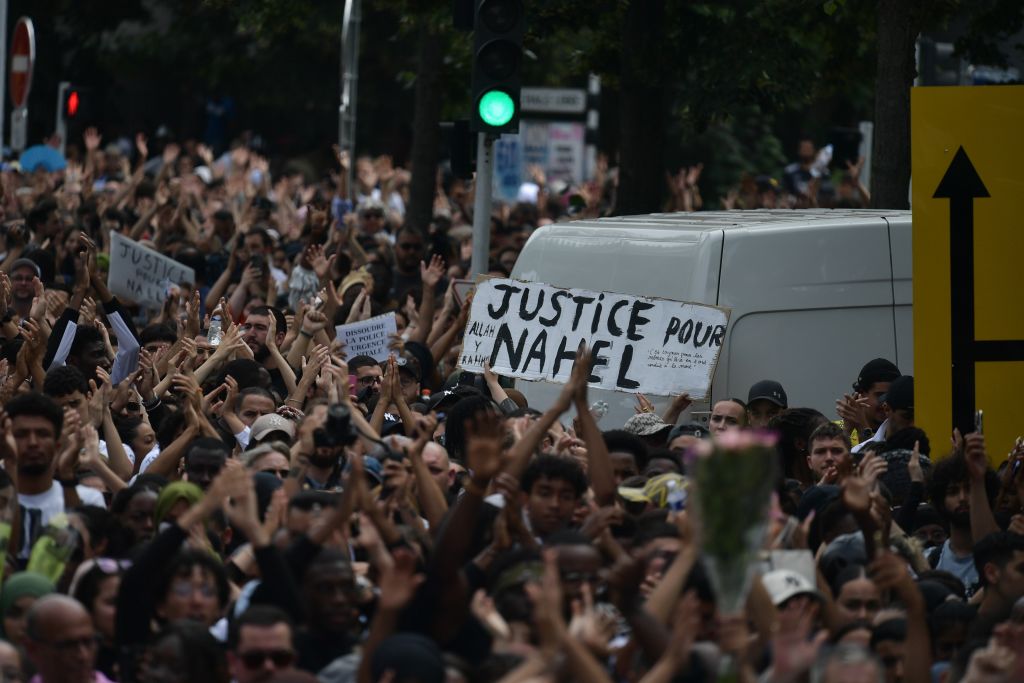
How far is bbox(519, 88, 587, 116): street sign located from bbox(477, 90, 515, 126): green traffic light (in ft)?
29.3

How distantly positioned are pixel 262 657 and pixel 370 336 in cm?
621

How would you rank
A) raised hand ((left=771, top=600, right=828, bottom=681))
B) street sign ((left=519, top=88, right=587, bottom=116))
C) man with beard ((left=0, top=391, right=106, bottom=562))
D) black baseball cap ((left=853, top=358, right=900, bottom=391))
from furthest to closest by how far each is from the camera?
1. street sign ((left=519, top=88, right=587, bottom=116))
2. black baseball cap ((left=853, top=358, right=900, bottom=391))
3. man with beard ((left=0, top=391, right=106, bottom=562))
4. raised hand ((left=771, top=600, right=828, bottom=681))

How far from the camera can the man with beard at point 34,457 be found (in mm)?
7645

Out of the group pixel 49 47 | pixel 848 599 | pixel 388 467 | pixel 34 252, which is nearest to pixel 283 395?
pixel 34 252

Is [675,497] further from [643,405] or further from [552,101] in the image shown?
[552,101]

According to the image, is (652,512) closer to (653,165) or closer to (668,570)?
(668,570)

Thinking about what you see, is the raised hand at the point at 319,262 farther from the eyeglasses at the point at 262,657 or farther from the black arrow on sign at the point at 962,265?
the eyeglasses at the point at 262,657

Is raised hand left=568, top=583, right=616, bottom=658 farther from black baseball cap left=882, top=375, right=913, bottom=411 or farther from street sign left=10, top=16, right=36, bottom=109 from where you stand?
street sign left=10, top=16, right=36, bottom=109

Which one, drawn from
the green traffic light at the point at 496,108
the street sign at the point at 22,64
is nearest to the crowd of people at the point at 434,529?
the green traffic light at the point at 496,108

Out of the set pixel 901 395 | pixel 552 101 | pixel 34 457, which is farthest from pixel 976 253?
pixel 552 101

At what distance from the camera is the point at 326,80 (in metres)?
35.1

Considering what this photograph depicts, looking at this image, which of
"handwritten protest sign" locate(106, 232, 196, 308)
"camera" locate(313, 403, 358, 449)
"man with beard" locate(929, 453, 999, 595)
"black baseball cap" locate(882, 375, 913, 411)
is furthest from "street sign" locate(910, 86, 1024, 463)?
"handwritten protest sign" locate(106, 232, 196, 308)

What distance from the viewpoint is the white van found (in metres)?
9.95

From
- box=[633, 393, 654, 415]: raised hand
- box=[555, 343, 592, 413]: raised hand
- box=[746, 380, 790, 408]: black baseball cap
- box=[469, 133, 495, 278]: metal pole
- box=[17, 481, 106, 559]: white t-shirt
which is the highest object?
box=[469, 133, 495, 278]: metal pole
